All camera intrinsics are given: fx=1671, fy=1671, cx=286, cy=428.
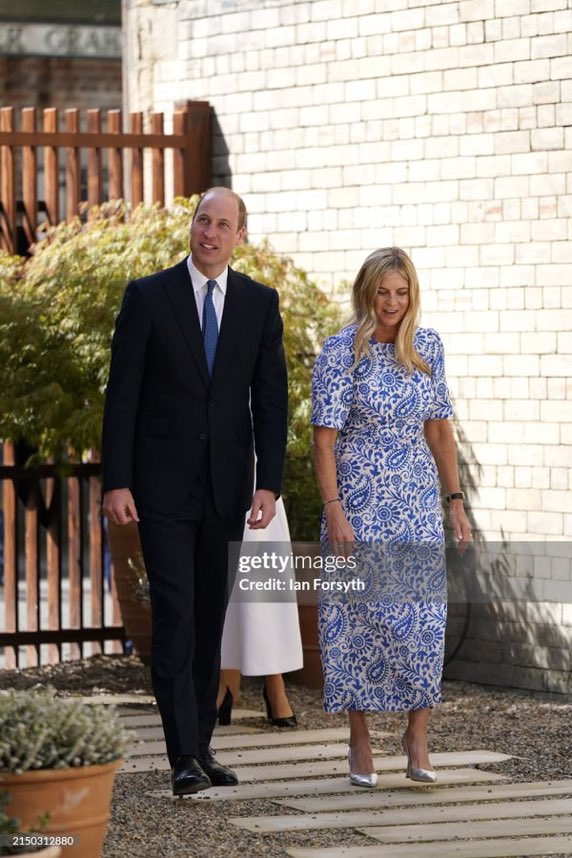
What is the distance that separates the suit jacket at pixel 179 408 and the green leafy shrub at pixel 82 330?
212cm

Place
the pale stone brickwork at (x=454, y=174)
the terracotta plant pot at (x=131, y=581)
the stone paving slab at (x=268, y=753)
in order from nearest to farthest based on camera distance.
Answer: the stone paving slab at (x=268, y=753) → the pale stone brickwork at (x=454, y=174) → the terracotta plant pot at (x=131, y=581)

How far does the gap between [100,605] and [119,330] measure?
149 inches

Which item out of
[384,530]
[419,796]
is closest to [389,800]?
[419,796]

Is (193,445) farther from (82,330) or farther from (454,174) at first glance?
(454,174)

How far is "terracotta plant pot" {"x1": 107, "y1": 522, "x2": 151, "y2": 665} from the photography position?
767 centimetres

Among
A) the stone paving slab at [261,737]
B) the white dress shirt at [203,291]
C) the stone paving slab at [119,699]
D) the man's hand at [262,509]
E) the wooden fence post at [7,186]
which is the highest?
the wooden fence post at [7,186]

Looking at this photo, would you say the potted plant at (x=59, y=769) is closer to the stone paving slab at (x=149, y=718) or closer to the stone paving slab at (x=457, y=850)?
the stone paving slab at (x=457, y=850)

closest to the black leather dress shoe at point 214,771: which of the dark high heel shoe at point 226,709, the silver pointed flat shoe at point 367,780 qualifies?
the silver pointed flat shoe at point 367,780

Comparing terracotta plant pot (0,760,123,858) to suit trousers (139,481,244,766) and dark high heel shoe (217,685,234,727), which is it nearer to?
suit trousers (139,481,244,766)

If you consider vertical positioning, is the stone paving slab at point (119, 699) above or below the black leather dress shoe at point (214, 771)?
below

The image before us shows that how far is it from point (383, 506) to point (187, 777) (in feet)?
3.52

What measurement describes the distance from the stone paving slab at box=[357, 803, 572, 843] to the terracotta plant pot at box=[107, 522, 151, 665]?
2.94 meters

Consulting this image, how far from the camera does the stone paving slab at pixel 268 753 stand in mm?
5961

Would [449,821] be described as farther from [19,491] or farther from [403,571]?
[19,491]
